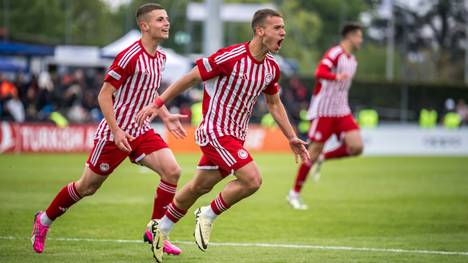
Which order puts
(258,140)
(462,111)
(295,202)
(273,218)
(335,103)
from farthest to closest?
(462,111)
(258,140)
(335,103)
(295,202)
(273,218)

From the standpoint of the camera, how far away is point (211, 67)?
28.8 ft

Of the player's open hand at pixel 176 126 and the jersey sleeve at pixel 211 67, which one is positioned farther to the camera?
the jersey sleeve at pixel 211 67

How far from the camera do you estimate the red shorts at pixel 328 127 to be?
15086 millimetres

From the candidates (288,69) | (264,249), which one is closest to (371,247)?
(264,249)

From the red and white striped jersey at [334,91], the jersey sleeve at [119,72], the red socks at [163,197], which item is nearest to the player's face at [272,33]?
the jersey sleeve at [119,72]

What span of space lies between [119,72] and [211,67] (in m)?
0.97

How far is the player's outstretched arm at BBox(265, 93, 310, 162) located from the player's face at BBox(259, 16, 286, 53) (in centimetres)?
65

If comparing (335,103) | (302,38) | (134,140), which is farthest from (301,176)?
(302,38)

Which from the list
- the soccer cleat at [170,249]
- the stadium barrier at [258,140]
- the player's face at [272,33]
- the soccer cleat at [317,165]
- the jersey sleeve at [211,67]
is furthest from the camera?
the stadium barrier at [258,140]

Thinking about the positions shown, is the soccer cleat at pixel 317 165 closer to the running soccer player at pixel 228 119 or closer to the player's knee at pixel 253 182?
the running soccer player at pixel 228 119

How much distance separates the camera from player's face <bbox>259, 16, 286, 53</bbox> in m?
8.95

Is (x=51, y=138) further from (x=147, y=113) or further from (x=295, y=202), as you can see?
(x=147, y=113)

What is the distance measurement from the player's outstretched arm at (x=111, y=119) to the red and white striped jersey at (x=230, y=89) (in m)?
0.73

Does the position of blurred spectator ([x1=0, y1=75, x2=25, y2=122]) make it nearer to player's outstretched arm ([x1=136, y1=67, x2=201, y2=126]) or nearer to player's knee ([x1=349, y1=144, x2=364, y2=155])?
player's knee ([x1=349, y1=144, x2=364, y2=155])
